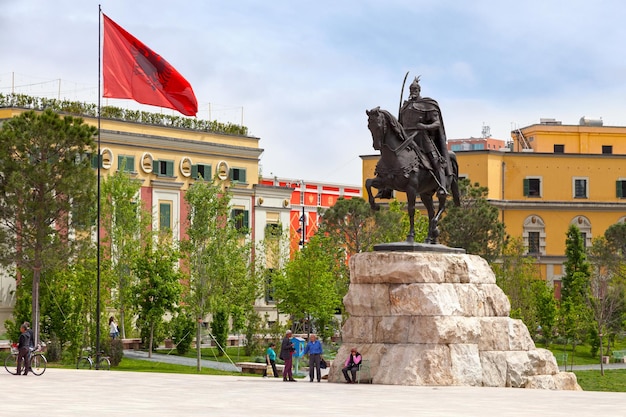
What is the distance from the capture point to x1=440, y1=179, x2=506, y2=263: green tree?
66.3 meters

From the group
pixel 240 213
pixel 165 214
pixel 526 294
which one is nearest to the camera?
pixel 526 294

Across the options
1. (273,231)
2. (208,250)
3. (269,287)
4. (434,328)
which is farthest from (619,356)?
(434,328)

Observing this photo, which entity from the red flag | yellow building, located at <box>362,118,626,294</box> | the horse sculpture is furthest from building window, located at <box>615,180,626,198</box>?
the horse sculpture

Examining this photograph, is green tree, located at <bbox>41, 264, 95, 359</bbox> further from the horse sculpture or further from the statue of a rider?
the statue of a rider

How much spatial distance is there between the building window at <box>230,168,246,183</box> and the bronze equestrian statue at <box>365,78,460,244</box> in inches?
1711

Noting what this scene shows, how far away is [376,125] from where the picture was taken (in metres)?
28.2

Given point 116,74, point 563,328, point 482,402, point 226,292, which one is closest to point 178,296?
point 226,292

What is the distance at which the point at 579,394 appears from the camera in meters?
24.2

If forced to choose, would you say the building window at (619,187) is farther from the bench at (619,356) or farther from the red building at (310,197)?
the red building at (310,197)

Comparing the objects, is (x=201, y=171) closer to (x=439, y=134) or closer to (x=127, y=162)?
(x=127, y=162)

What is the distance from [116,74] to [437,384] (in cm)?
1686

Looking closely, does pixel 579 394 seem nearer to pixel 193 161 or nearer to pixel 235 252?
pixel 235 252

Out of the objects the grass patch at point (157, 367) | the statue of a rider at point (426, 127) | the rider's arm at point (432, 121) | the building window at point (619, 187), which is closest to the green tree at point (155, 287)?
the grass patch at point (157, 367)

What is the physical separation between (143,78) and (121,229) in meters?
21.3
